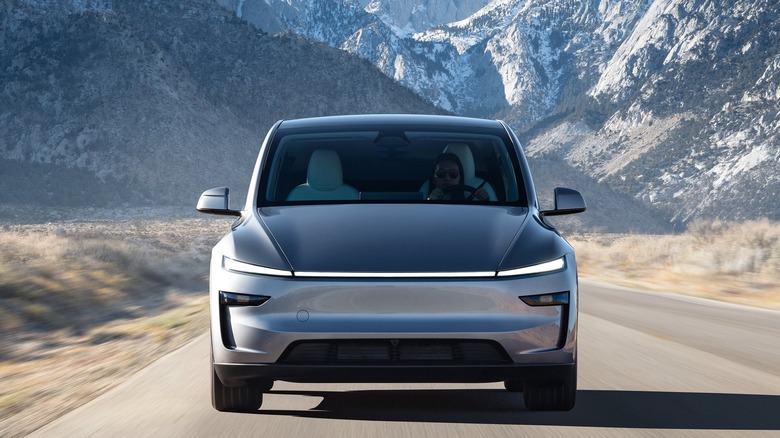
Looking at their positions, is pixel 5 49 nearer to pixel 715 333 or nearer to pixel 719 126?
pixel 715 333

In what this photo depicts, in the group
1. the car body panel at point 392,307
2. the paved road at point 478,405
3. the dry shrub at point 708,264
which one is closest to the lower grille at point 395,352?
the car body panel at point 392,307

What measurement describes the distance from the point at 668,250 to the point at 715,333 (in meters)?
21.3

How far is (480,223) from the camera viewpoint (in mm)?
6164

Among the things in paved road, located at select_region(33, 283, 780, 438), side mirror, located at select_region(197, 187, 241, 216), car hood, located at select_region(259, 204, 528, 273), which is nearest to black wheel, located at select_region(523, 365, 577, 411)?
paved road, located at select_region(33, 283, 780, 438)

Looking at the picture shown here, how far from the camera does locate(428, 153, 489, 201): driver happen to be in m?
7.10

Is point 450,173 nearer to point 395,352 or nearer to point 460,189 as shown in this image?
point 460,189

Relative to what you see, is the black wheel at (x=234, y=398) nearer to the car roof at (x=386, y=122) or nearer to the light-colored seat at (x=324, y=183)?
the light-colored seat at (x=324, y=183)

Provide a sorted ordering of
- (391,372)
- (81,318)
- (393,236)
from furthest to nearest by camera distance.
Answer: (81,318), (393,236), (391,372)

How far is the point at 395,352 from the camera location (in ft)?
18.4

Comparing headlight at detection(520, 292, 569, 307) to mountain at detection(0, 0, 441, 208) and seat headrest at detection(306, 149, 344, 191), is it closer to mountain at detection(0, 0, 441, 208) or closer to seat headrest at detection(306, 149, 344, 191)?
seat headrest at detection(306, 149, 344, 191)

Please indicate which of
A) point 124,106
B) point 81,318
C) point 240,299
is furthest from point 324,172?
point 124,106

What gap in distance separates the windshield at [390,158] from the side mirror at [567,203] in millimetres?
268

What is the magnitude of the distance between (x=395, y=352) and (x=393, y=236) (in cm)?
66

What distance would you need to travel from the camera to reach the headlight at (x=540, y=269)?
566 centimetres
